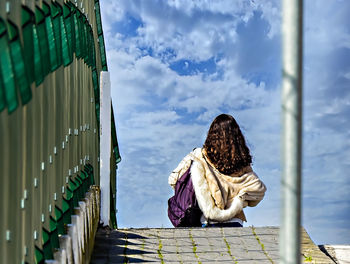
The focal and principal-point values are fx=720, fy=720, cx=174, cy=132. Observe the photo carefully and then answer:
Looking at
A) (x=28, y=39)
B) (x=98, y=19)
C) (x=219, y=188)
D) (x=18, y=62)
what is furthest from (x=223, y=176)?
(x=18, y=62)

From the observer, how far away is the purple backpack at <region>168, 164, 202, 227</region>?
7359 millimetres

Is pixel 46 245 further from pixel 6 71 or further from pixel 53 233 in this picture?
pixel 6 71

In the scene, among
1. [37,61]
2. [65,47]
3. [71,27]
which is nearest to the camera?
[37,61]

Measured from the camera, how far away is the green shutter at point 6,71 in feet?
9.04

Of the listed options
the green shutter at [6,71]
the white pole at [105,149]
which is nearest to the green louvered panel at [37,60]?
the green shutter at [6,71]

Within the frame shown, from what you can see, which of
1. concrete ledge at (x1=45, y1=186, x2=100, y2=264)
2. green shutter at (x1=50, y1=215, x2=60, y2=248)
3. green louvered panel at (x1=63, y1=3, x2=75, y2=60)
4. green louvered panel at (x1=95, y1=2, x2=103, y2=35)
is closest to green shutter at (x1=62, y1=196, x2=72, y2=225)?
concrete ledge at (x1=45, y1=186, x2=100, y2=264)

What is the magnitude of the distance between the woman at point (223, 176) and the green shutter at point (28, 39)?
416 centimetres

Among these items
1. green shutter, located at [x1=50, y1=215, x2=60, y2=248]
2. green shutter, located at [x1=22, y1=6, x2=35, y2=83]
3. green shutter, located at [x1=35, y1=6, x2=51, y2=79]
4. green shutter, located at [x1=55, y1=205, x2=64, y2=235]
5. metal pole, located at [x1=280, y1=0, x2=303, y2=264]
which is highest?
green shutter, located at [x1=35, y1=6, x2=51, y2=79]

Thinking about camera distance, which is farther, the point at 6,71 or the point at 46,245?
the point at 46,245

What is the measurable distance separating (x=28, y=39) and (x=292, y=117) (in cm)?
160

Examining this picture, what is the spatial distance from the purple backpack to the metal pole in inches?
208

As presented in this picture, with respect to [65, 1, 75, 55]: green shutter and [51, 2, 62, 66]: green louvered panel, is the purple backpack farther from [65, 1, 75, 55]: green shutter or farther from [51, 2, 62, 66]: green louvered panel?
[51, 2, 62, 66]: green louvered panel

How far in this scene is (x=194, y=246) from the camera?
Answer: 21.6 ft

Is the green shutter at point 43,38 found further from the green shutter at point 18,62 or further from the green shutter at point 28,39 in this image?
the green shutter at point 18,62
